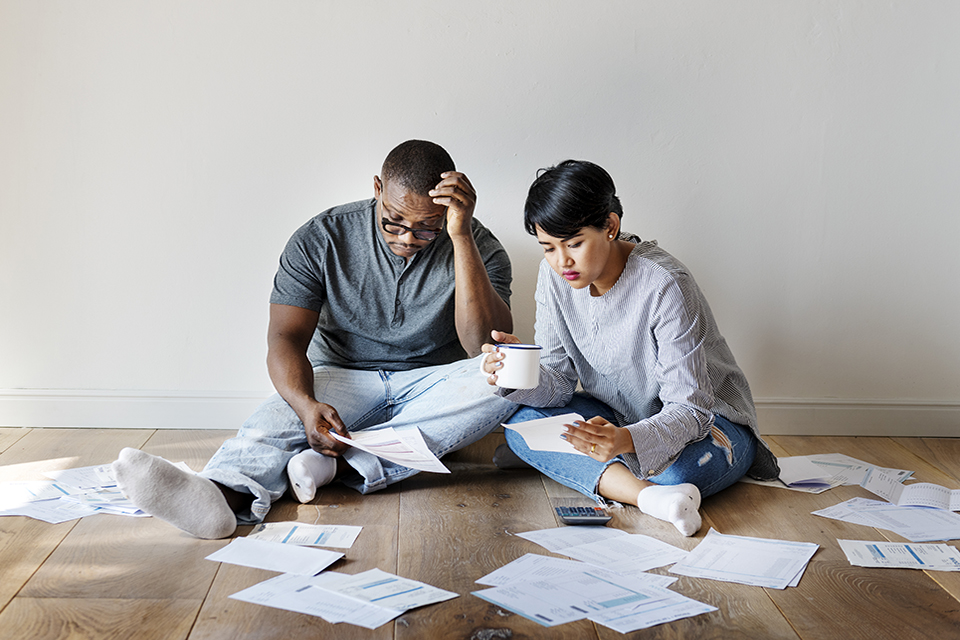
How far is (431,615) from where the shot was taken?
1.25 metres

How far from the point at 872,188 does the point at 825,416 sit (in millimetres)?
781

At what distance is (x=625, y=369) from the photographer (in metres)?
1.90

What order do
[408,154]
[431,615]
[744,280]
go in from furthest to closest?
[744,280] < [408,154] < [431,615]

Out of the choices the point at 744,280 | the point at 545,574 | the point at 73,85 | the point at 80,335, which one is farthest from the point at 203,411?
the point at 744,280

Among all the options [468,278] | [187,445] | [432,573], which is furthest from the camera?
[187,445]

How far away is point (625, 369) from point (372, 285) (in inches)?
29.3

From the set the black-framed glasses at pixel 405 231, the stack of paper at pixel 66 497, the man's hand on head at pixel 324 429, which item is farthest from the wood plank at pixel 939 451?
the stack of paper at pixel 66 497

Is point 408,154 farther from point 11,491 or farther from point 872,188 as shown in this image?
point 872,188

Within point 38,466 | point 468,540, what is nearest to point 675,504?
point 468,540

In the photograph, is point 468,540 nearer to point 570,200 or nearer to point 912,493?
point 570,200

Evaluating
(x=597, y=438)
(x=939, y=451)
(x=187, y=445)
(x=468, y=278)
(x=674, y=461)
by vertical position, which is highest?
(x=468, y=278)

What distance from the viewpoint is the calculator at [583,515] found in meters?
1.70

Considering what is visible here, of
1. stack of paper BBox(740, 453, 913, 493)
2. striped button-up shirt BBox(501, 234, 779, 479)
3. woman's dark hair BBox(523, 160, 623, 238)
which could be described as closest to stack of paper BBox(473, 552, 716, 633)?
striped button-up shirt BBox(501, 234, 779, 479)

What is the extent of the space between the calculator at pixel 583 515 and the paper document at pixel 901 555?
0.49 meters
